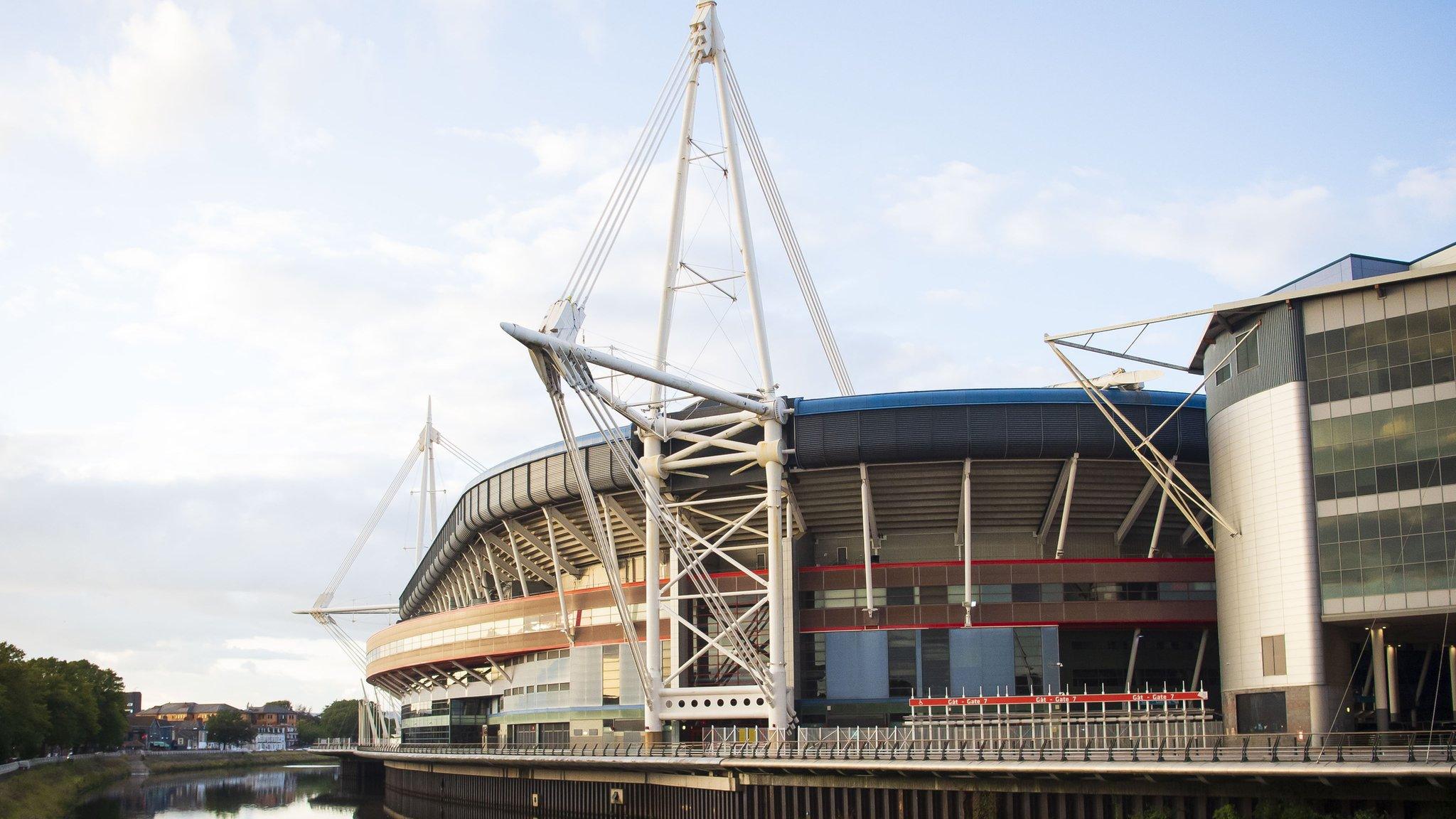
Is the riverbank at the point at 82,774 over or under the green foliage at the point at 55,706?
under

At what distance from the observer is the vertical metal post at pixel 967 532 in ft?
209

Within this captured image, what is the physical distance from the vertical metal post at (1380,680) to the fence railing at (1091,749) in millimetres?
996

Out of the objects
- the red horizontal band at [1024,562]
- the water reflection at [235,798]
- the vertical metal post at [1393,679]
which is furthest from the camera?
the water reflection at [235,798]

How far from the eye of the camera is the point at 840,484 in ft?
220

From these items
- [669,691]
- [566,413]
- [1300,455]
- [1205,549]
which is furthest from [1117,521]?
[566,413]

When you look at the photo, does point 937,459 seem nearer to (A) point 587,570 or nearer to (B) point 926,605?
(B) point 926,605

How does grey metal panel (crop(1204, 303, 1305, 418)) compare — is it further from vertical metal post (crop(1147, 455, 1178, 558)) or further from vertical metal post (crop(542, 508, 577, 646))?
vertical metal post (crop(542, 508, 577, 646))

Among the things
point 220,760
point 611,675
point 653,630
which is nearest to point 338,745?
point 220,760

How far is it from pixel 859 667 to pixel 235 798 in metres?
72.8

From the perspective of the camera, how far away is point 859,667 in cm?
6531

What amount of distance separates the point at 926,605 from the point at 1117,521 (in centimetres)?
1151

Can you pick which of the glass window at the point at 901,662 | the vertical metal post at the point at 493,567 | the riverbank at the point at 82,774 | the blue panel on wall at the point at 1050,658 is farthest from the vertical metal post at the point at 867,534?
the riverbank at the point at 82,774

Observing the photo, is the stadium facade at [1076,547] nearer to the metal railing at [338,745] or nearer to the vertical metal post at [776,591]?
the vertical metal post at [776,591]

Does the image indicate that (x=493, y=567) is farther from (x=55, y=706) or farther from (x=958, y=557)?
(x=55, y=706)
